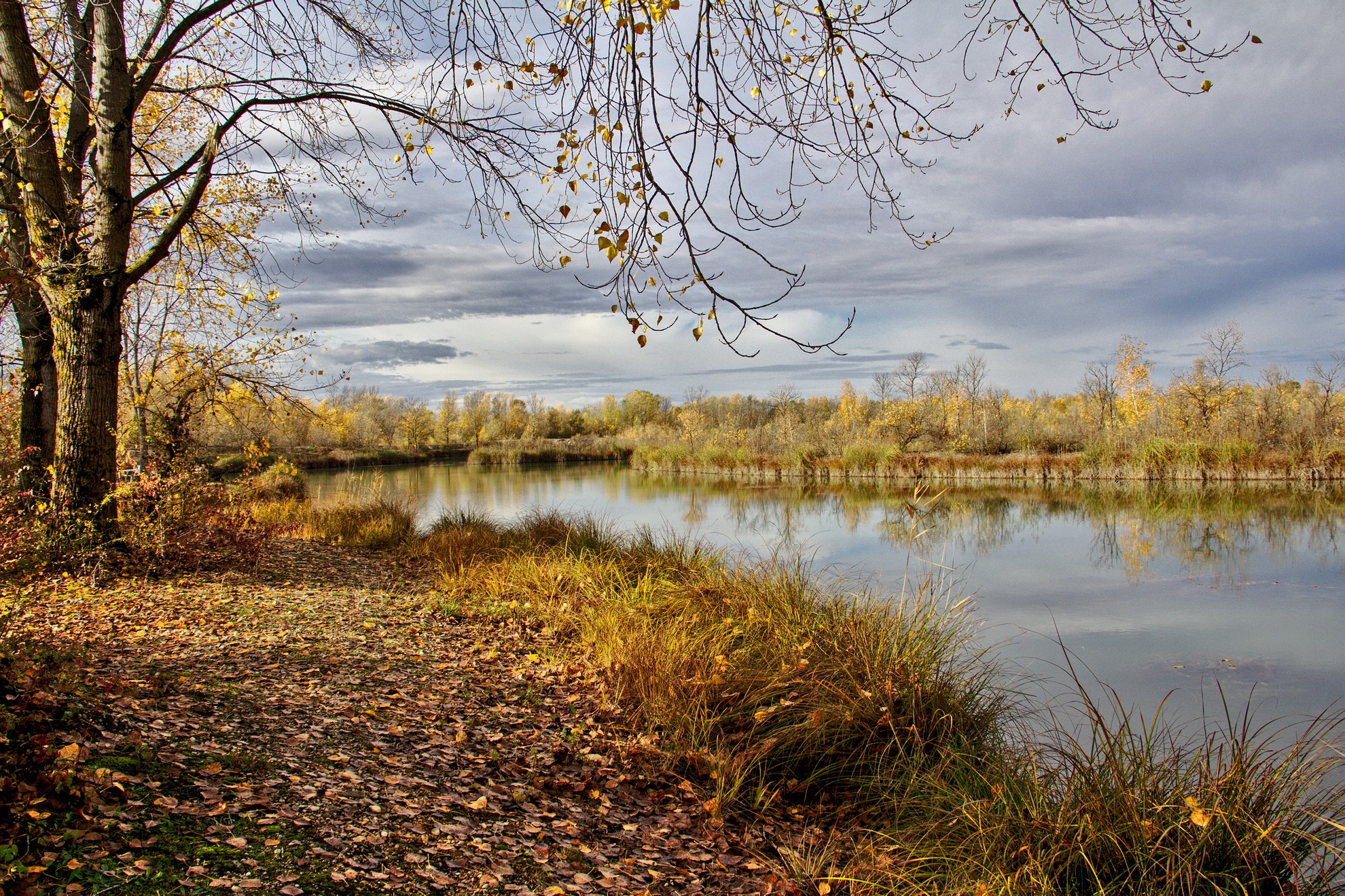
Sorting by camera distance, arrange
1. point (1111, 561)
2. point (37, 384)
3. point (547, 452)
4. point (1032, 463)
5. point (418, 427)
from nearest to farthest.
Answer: point (37, 384)
point (1111, 561)
point (1032, 463)
point (547, 452)
point (418, 427)

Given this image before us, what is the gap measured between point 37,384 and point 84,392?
1861 mm

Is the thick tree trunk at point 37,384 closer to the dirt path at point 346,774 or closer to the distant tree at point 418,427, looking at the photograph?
the dirt path at point 346,774

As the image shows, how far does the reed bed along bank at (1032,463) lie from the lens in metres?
21.6

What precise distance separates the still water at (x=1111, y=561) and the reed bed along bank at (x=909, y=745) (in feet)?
Answer: 2.97

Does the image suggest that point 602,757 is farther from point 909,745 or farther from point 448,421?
point 448,421

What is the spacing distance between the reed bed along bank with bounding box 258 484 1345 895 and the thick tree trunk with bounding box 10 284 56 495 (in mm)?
4775

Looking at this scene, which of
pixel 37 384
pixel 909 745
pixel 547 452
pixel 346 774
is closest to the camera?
pixel 346 774

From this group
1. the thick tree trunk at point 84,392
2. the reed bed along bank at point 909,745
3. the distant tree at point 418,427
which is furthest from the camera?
the distant tree at point 418,427

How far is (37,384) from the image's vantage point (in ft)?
25.4

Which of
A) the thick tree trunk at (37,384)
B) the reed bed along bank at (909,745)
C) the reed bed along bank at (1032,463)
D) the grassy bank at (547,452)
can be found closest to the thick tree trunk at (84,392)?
the thick tree trunk at (37,384)

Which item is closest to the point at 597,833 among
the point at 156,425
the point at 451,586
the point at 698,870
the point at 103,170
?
the point at 698,870

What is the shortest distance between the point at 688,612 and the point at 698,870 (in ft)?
8.71


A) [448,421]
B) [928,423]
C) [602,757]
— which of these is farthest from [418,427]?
[602,757]

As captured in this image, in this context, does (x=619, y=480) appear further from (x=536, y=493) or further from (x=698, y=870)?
(x=698, y=870)
